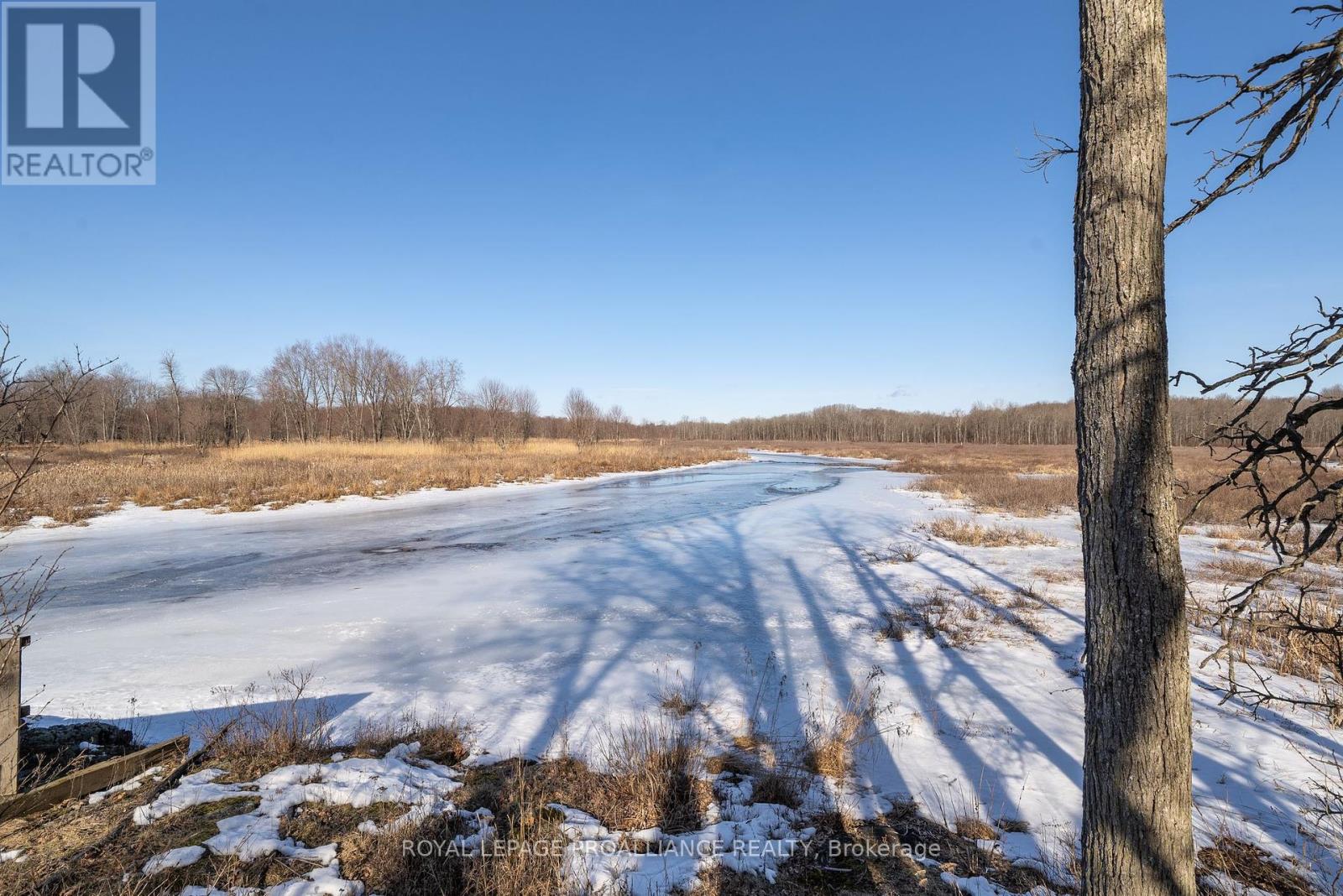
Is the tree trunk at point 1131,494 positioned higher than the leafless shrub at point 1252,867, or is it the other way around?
the tree trunk at point 1131,494

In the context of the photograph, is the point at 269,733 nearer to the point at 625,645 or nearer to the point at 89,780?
the point at 89,780

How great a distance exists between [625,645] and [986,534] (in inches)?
408

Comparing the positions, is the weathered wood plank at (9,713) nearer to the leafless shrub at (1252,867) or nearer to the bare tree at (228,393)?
the leafless shrub at (1252,867)

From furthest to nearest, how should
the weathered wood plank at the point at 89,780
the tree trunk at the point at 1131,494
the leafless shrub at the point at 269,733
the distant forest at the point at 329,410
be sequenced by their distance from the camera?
the distant forest at the point at 329,410 < the leafless shrub at the point at 269,733 < the weathered wood plank at the point at 89,780 < the tree trunk at the point at 1131,494

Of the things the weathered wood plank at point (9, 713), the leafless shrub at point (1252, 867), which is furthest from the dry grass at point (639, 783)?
the weathered wood plank at point (9, 713)

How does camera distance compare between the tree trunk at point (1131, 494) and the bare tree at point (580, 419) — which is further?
the bare tree at point (580, 419)

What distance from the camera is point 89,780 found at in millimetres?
3420

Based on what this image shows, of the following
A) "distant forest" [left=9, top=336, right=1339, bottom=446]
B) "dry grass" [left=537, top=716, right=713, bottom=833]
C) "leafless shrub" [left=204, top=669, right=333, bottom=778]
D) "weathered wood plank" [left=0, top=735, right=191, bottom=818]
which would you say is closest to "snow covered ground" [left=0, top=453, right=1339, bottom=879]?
"leafless shrub" [left=204, top=669, right=333, bottom=778]

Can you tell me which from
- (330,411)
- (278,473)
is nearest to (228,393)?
(330,411)

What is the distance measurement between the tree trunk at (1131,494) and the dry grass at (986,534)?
11729 millimetres

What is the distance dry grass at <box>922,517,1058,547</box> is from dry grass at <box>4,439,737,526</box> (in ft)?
55.1

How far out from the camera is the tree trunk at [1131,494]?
6.72ft

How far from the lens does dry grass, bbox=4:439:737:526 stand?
1758 centimetres

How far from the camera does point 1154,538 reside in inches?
80.4
